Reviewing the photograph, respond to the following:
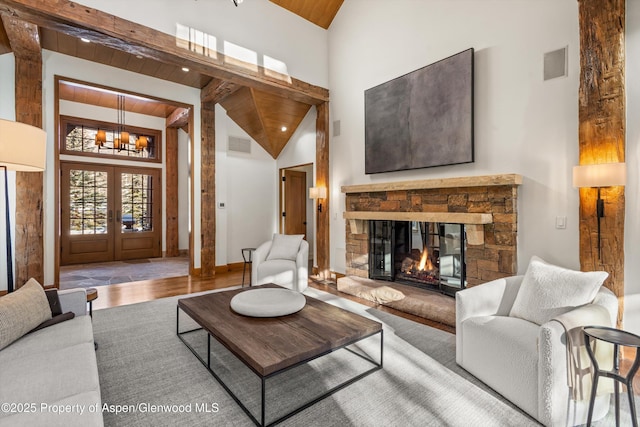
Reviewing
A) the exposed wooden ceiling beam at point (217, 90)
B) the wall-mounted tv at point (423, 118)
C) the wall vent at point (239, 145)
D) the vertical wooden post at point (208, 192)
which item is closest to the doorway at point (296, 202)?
the wall vent at point (239, 145)

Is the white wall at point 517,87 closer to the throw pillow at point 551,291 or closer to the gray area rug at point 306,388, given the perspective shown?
the throw pillow at point 551,291

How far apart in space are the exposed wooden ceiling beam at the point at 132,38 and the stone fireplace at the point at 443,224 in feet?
6.87

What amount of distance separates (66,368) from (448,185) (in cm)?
348

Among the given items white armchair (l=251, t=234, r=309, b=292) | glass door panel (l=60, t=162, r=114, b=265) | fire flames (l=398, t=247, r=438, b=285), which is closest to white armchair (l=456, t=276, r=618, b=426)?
fire flames (l=398, t=247, r=438, b=285)

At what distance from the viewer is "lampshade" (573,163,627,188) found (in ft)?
7.59

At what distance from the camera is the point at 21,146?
2.10 m

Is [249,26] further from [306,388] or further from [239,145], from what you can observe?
[306,388]

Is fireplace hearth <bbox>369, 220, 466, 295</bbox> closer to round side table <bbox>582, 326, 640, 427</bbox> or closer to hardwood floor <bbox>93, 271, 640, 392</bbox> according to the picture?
hardwood floor <bbox>93, 271, 640, 392</bbox>

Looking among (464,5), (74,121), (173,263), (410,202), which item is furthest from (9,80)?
(464,5)

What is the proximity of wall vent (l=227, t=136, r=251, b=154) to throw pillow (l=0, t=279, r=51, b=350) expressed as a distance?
442 cm

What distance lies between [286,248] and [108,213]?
5059mm

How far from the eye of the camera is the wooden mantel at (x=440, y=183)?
302 cm

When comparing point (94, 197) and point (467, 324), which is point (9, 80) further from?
point (467, 324)

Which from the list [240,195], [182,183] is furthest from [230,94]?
[182,183]
